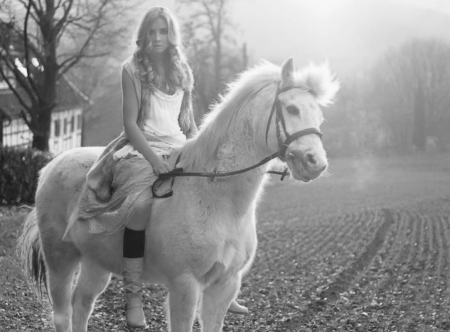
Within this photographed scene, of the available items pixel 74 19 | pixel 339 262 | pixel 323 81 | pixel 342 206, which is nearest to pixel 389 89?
pixel 342 206

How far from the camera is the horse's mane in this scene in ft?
13.6

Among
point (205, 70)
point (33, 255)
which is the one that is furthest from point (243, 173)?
point (205, 70)

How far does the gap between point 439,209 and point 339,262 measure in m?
13.8

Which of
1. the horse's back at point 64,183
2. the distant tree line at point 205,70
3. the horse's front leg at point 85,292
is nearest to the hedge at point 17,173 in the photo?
the distant tree line at point 205,70

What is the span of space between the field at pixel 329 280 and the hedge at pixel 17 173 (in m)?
1.96

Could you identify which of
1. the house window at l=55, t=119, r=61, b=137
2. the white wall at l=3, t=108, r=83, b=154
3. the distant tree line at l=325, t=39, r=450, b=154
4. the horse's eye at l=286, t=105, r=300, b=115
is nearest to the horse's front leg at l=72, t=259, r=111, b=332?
the horse's eye at l=286, t=105, r=300, b=115

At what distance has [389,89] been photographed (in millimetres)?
71500

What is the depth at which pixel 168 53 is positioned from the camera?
483 centimetres

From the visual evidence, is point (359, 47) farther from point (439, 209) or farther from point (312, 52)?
point (439, 209)

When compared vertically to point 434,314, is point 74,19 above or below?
above

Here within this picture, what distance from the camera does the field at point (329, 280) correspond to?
24.8 ft

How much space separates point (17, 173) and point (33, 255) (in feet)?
45.6

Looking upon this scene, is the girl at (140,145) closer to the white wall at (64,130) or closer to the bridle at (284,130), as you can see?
the bridle at (284,130)

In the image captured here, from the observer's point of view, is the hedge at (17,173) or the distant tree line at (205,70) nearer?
the hedge at (17,173)
